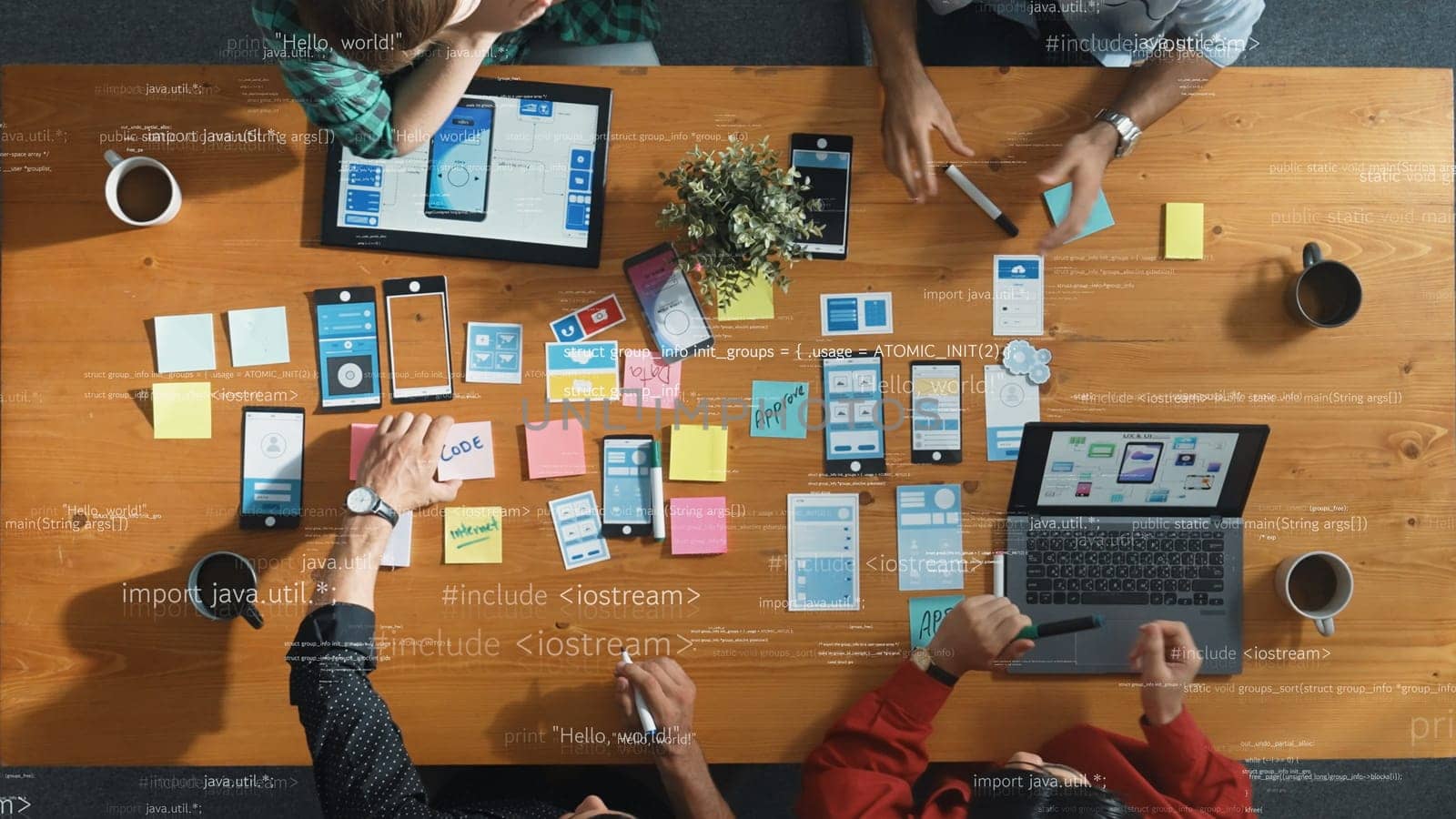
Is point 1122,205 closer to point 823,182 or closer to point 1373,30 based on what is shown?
point 823,182

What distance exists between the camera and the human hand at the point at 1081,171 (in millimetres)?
1390

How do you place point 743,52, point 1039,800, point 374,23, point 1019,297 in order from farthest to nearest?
point 743,52
point 1019,297
point 1039,800
point 374,23

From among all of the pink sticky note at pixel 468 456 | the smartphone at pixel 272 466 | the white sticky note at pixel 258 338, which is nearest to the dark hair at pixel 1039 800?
the pink sticky note at pixel 468 456

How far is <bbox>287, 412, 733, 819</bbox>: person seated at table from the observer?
4.11 feet

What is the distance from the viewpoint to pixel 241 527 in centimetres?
140

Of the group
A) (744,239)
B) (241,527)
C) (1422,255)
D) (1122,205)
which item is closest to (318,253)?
(241,527)

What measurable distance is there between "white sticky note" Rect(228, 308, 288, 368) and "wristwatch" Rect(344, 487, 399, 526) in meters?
0.25

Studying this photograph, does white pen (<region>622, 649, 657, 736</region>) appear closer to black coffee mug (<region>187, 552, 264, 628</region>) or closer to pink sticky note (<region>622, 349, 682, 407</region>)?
pink sticky note (<region>622, 349, 682, 407</region>)

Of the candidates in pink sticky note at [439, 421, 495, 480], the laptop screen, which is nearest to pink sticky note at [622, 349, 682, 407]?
pink sticky note at [439, 421, 495, 480]

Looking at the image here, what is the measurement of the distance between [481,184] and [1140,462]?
1124 mm

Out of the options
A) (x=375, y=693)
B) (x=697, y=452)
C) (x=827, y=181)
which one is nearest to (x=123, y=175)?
(x=375, y=693)

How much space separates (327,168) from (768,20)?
109cm

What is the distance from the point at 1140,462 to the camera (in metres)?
1.38

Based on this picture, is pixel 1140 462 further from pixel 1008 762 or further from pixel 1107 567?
pixel 1008 762
